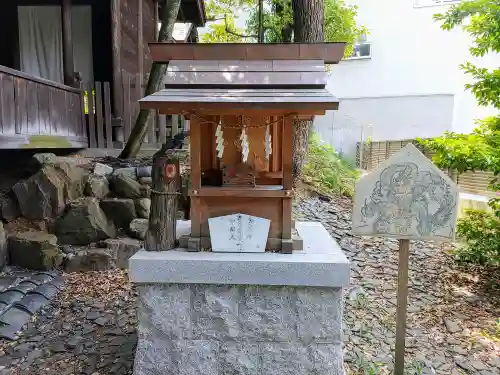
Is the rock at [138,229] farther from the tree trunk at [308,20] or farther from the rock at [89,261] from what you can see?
the tree trunk at [308,20]

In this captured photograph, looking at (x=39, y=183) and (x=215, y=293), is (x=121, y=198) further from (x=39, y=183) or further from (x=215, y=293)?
(x=215, y=293)

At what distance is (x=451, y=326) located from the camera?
4340 mm

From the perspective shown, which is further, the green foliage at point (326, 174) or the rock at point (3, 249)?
the green foliage at point (326, 174)

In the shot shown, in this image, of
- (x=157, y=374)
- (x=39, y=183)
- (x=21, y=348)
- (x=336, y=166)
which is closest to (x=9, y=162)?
(x=39, y=183)

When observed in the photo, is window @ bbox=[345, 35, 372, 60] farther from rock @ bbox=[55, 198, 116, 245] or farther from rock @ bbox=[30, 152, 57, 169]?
rock @ bbox=[55, 198, 116, 245]

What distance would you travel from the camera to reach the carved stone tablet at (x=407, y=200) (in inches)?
114

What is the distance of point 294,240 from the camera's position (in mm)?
3330

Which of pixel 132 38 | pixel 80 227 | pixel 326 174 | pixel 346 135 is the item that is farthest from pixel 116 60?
pixel 346 135

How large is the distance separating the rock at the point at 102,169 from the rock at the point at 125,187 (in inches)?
11.1

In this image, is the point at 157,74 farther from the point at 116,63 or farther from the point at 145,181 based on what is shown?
the point at 145,181

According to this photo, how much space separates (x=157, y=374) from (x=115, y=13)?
23.9 feet

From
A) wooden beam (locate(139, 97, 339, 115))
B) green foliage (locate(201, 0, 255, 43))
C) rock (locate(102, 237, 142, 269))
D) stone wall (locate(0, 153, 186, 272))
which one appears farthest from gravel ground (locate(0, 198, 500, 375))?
green foliage (locate(201, 0, 255, 43))

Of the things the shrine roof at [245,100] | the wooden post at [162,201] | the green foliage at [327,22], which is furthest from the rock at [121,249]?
the green foliage at [327,22]

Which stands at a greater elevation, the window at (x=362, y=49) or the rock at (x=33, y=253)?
the window at (x=362, y=49)
